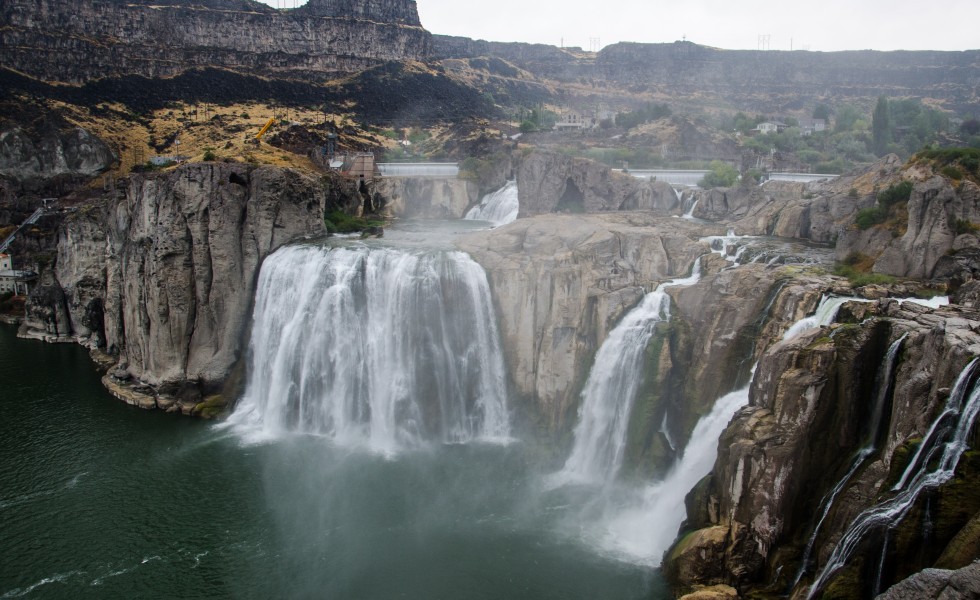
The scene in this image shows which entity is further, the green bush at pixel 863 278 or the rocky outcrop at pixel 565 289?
the rocky outcrop at pixel 565 289

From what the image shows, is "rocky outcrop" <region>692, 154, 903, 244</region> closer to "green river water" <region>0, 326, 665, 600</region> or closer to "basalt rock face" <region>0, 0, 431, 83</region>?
"green river water" <region>0, 326, 665, 600</region>

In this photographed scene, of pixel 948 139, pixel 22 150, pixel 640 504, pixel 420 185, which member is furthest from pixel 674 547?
pixel 22 150

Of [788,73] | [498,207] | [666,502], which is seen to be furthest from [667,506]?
[788,73]

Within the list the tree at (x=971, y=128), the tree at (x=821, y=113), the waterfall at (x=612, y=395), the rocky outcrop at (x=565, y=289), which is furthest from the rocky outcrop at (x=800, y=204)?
the tree at (x=821, y=113)

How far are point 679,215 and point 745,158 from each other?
65.1 ft

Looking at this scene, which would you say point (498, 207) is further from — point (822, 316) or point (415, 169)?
point (822, 316)

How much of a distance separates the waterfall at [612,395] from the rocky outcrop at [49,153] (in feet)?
230

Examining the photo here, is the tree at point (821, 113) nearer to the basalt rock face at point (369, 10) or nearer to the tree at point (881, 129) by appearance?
the tree at point (881, 129)

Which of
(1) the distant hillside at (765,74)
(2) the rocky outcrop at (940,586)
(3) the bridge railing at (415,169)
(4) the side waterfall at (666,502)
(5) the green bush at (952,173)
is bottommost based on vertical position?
(4) the side waterfall at (666,502)

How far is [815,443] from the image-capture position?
1914 cm

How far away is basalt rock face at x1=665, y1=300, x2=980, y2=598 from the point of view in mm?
16375

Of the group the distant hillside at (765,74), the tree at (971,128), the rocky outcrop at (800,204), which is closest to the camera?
the rocky outcrop at (800,204)

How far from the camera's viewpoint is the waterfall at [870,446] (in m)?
17.8

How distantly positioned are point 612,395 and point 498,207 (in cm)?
3164
